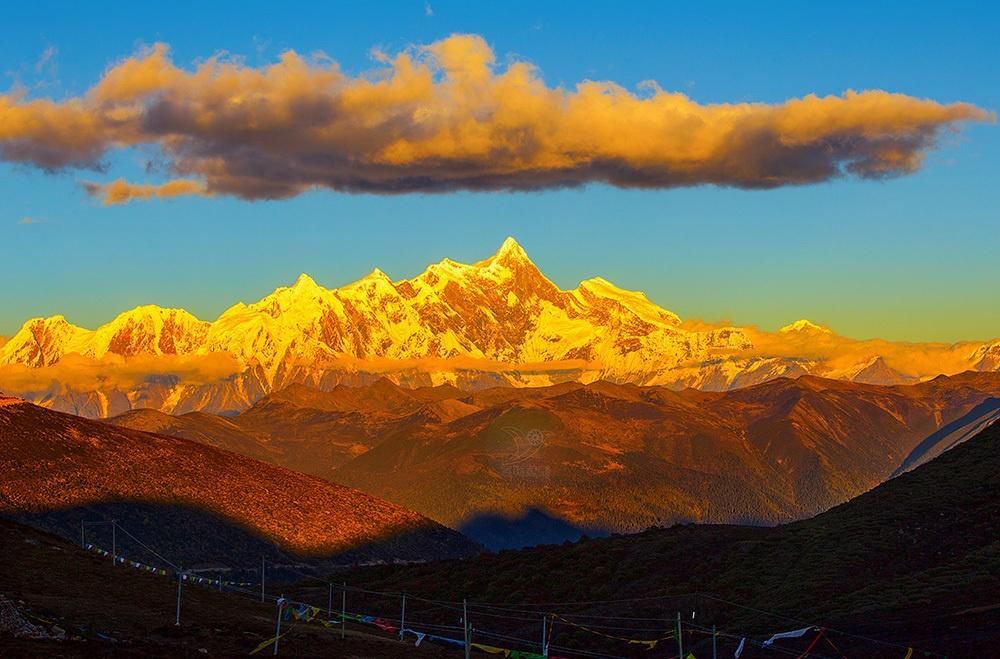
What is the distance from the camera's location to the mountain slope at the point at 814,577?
4331 inches

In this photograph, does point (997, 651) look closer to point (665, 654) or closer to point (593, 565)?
point (665, 654)

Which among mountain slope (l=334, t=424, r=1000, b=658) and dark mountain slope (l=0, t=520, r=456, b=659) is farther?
mountain slope (l=334, t=424, r=1000, b=658)

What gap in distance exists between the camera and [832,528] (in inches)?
6329

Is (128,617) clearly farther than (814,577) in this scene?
No

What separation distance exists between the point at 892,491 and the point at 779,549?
2464 centimetres

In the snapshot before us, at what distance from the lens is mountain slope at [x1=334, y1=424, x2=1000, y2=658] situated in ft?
361

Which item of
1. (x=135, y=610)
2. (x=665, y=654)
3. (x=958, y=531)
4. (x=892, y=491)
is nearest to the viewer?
(x=135, y=610)

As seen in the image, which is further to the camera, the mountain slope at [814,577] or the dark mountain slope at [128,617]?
the mountain slope at [814,577]

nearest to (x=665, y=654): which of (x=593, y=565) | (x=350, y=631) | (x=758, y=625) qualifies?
(x=758, y=625)

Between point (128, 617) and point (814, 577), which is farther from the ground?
point (128, 617)

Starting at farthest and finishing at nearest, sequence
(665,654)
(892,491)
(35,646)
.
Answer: (892,491)
(665,654)
(35,646)

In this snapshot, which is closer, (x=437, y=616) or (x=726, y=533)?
(x=437, y=616)

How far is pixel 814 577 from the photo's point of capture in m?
139

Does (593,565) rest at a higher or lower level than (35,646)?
lower
